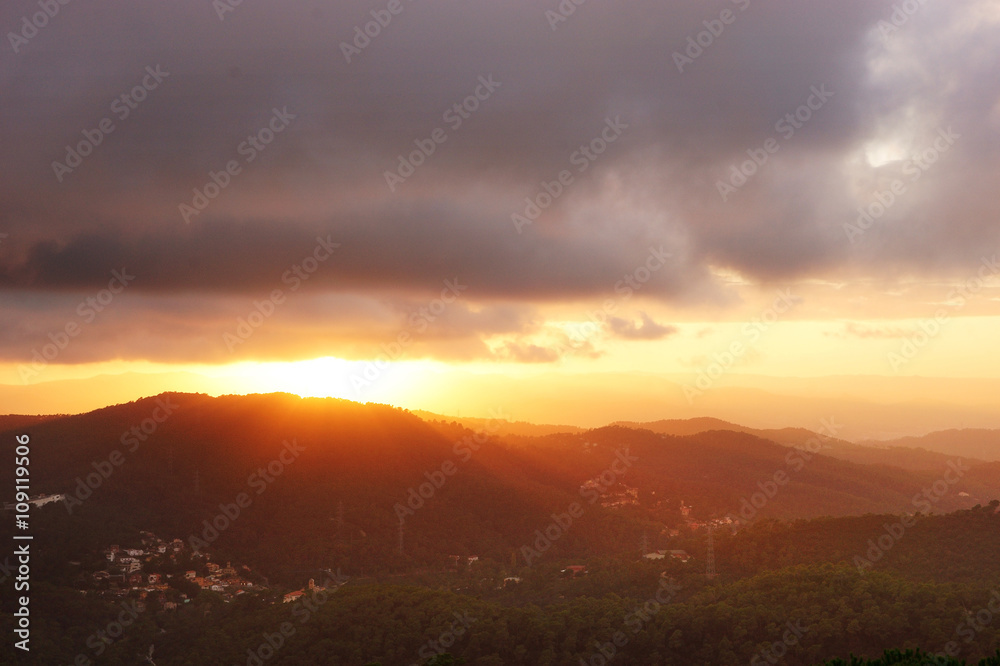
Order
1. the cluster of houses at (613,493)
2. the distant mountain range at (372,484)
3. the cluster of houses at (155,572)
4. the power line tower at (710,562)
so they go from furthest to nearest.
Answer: the cluster of houses at (613,493) → the distant mountain range at (372,484) → the power line tower at (710,562) → the cluster of houses at (155,572)

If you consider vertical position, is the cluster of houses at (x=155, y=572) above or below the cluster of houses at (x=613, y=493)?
below

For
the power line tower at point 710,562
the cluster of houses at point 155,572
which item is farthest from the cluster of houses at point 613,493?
the cluster of houses at point 155,572

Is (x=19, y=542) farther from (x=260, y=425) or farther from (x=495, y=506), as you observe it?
(x=495, y=506)

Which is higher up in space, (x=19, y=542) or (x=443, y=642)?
(x=19, y=542)

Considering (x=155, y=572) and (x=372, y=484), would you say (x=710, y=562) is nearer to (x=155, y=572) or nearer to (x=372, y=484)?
(x=372, y=484)

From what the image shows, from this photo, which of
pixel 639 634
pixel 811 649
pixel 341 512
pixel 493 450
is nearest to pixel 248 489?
pixel 341 512

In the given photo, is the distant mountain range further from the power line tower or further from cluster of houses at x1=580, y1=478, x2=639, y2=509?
the power line tower

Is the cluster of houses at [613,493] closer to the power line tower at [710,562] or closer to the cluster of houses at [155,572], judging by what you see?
the power line tower at [710,562]

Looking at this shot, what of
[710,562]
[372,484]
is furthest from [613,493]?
[710,562]
